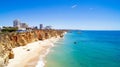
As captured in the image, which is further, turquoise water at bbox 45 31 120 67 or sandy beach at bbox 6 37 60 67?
turquoise water at bbox 45 31 120 67

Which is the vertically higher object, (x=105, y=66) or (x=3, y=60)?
(x=3, y=60)

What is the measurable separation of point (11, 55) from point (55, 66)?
10078mm

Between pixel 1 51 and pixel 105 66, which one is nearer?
pixel 1 51

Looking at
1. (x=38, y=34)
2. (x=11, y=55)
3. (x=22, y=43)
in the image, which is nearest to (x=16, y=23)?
(x=38, y=34)

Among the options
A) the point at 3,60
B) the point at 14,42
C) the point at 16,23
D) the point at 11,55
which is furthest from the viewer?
the point at 16,23

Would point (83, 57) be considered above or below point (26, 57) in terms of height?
below

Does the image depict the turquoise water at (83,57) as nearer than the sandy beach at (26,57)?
No

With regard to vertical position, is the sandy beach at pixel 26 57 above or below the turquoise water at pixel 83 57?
above

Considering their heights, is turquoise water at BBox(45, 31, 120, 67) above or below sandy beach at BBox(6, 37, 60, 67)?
below

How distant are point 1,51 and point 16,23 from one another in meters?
163

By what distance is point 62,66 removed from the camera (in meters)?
28.1

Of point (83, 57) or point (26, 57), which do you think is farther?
point (83, 57)

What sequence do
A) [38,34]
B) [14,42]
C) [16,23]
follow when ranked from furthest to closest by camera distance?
[16,23] → [38,34] → [14,42]

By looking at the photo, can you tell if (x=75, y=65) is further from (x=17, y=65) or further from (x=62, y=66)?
(x=17, y=65)
